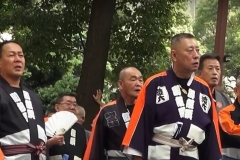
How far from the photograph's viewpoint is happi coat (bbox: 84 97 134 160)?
5.86 metres

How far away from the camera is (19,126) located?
475cm

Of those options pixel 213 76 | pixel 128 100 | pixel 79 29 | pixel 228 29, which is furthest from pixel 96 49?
pixel 228 29

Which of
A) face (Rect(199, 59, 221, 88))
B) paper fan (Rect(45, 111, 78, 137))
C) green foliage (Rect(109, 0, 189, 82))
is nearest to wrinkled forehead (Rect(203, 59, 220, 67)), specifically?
face (Rect(199, 59, 221, 88))

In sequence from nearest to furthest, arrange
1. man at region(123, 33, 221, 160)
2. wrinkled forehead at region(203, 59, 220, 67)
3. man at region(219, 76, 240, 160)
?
man at region(123, 33, 221, 160), man at region(219, 76, 240, 160), wrinkled forehead at region(203, 59, 220, 67)

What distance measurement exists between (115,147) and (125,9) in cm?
617

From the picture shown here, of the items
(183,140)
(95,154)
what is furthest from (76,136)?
(183,140)

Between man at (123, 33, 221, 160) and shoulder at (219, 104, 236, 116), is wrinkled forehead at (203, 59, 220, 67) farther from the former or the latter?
man at (123, 33, 221, 160)

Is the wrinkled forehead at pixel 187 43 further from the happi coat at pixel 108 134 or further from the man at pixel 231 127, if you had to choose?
the man at pixel 231 127

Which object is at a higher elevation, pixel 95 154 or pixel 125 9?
pixel 125 9

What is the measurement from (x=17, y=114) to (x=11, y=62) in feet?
→ 1.54

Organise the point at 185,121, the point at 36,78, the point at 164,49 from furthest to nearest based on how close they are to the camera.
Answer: the point at 36,78 → the point at 164,49 → the point at 185,121

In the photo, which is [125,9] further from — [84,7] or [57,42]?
[57,42]

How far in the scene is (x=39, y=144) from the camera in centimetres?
491

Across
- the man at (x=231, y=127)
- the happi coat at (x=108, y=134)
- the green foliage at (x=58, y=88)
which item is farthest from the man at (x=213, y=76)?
the green foliage at (x=58, y=88)
